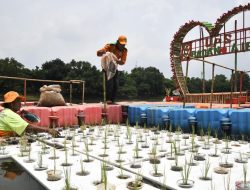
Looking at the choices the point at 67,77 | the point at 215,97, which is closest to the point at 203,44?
the point at 215,97

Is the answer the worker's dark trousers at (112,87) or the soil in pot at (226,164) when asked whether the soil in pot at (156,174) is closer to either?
the soil in pot at (226,164)

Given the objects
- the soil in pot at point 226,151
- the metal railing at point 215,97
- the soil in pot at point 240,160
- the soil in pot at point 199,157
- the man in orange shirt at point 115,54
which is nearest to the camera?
the soil in pot at point 240,160

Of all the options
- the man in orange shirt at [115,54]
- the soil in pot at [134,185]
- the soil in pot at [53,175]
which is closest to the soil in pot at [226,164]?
the soil in pot at [134,185]

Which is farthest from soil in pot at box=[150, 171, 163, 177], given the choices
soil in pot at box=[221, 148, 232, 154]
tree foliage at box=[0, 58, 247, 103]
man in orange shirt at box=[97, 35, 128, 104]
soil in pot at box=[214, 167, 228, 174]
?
tree foliage at box=[0, 58, 247, 103]

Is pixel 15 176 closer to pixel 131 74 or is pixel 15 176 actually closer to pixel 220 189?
pixel 220 189

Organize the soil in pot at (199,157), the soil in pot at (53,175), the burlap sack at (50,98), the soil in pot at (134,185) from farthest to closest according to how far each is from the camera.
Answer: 1. the burlap sack at (50,98)
2. the soil in pot at (199,157)
3. the soil in pot at (53,175)
4. the soil in pot at (134,185)

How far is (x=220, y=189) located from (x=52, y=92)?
17.6ft

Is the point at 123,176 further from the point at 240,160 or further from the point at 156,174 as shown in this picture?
the point at 240,160

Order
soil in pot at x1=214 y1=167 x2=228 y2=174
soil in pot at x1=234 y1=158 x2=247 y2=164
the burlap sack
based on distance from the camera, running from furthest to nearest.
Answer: the burlap sack → soil in pot at x1=234 y1=158 x2=247 y2=164 → soil in pot at x1=214 y1=167 x2=228 y2=174

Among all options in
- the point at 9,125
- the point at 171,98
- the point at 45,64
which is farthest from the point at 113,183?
the point at 45,64

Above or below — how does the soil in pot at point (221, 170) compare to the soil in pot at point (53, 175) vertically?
above

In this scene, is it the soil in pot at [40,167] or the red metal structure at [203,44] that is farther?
the red metal structure at [203,44]

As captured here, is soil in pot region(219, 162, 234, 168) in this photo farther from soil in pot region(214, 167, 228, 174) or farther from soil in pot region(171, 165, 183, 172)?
soil in pot region(171, 165, 183, 172)

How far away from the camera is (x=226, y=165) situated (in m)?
2.94
